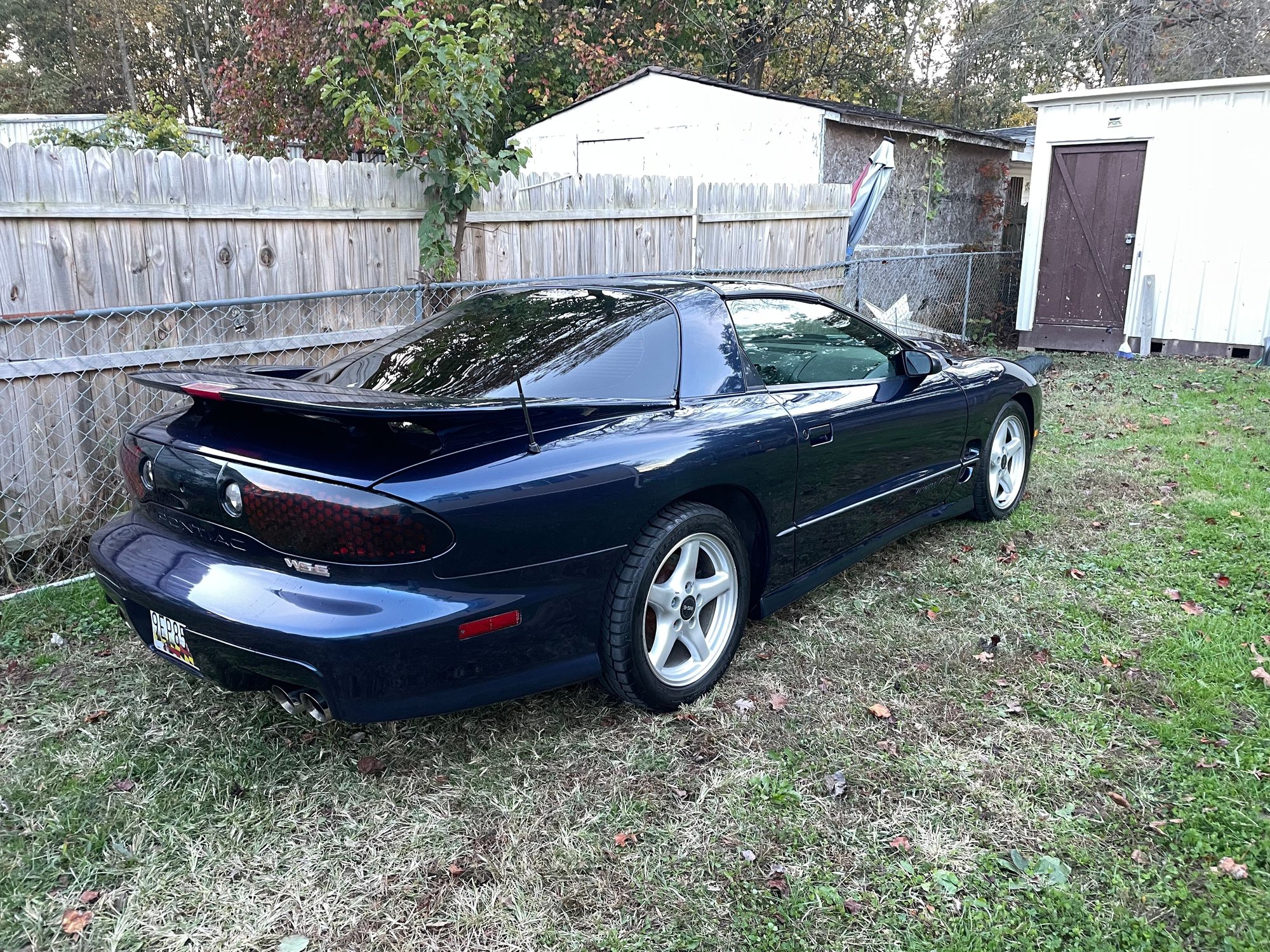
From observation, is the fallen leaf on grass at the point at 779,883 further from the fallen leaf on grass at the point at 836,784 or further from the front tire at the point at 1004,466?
the front tire at the point at 1004,466

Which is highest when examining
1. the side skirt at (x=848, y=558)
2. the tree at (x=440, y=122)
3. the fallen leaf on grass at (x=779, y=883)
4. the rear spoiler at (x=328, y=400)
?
the tree at (x=440, y=122)

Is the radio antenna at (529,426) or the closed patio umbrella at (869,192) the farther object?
the closed patio umbrella at (869,192)

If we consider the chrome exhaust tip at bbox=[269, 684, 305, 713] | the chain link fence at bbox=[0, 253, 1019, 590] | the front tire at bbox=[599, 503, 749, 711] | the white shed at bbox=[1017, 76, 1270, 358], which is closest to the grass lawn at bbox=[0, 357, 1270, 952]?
the front tire at bbox=[599, 503, 749, 711]

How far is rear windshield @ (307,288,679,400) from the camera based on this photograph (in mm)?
3156

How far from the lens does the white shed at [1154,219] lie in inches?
412

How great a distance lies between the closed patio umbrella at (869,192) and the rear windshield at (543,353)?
24.9 feet

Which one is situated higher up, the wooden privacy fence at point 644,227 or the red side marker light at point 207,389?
the wooden privacy fence at point 644,227

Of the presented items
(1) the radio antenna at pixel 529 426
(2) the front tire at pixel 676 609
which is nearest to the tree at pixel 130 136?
(1) the radio antenna at pixel 529 426

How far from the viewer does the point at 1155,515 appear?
17.6ft

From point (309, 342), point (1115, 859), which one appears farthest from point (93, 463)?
point (1115, 859)

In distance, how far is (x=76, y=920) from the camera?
2.28 meters

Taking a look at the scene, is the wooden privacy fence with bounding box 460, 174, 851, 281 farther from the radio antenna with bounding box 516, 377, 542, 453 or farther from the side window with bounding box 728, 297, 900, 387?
the radio antenna with bounding box 516, 377, 542, 453

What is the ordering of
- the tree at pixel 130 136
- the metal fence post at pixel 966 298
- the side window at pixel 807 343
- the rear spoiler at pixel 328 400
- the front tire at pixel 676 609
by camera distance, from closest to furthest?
the rear spoiler at pixel 328 400
the front tire at pixel 676 609
the side window at pixel 807 343
the tree at pixel 130 136
the metal fence post at pixel 966 298

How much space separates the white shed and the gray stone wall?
1756mm
